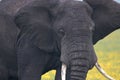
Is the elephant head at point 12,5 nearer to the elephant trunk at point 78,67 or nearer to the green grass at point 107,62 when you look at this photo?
the elephant trunk at point 78,67

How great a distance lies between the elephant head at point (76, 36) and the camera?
10461 mm

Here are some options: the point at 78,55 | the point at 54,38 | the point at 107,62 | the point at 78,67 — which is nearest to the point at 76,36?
the point at 78,55

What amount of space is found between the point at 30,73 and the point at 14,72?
890 millimetres

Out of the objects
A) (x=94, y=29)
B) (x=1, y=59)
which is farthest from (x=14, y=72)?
(x=94, y=29)

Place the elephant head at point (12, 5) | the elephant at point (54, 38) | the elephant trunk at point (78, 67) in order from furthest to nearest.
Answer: the elephant head at point (12, 5) < the elephant at point (54, 38) < the elephant trunk at point (78, 67)

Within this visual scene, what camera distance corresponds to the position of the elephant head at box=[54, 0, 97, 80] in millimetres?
10461

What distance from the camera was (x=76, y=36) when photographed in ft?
35.0

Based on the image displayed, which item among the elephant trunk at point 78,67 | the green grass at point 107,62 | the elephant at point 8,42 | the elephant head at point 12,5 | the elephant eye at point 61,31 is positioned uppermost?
the elephant eye at point 61,31

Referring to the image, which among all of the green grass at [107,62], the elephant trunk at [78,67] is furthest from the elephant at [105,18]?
the green grass at [107,62]

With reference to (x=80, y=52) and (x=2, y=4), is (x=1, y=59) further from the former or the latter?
(x=80, y=52)

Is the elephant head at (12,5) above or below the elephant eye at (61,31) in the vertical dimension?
below

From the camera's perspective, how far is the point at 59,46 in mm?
11188

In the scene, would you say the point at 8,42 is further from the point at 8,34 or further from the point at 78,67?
the point at 78,67

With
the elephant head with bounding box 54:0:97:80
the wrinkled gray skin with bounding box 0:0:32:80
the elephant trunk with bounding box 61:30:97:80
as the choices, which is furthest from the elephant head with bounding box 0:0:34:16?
the elephant trunk with bounding box 61:30:97:80
